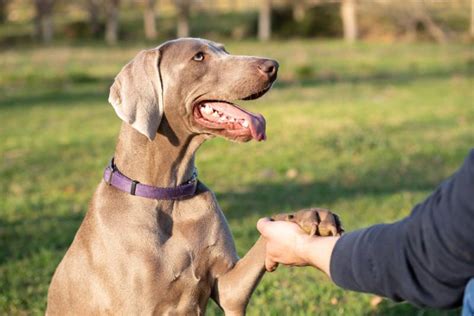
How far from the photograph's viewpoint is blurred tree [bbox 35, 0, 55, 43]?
40312 mm

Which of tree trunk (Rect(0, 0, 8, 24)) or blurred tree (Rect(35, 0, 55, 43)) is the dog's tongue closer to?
blurred tree (Rect(35, 0, 55, 43))

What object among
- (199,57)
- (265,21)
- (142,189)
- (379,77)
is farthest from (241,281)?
(265,21)

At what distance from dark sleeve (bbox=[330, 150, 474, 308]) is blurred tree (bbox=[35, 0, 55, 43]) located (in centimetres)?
3860

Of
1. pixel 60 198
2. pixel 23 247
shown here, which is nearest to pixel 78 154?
pixel 60 198

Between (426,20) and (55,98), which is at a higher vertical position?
(55,98)

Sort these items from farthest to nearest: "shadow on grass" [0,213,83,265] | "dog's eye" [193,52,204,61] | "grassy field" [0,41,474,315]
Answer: "shadow on grass" [0,213,83,265] → "grassy field" [0,41,474,315] → "dog's eye" [193,52,204,61]

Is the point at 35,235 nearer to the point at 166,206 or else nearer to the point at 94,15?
the point at 166,206

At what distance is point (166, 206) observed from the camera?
391 cm

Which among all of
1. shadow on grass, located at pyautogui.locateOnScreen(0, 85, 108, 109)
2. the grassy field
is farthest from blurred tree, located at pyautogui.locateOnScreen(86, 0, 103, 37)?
shadow on grass, located at pyautogui.locateOnScreen(0, 85, 108, 109)

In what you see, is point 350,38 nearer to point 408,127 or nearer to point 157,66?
point 408,127

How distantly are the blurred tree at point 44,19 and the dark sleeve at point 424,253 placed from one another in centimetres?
3860

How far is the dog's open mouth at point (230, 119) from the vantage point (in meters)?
3.75

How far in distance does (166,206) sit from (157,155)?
9.1 inches

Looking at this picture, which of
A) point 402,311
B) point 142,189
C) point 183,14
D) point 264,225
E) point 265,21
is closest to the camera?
point 264,225
